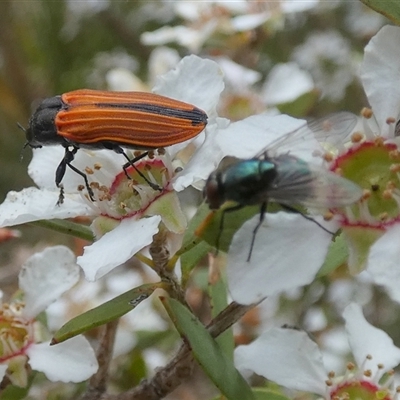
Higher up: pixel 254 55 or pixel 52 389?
pixel 254 55

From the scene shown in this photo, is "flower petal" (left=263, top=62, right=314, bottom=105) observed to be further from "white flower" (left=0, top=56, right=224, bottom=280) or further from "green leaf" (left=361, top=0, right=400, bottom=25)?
"green leaf" (left=361, top=0, right=400, bottom=25)

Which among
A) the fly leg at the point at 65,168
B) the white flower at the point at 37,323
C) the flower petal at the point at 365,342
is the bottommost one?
the flower petal at the point at 365,342

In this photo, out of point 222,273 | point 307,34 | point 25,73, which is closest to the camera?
point 222,273

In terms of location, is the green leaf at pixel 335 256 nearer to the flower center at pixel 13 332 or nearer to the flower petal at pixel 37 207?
the flower petal at pixel 37 207

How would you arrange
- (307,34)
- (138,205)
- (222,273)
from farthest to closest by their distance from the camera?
1. (307,34)
2. (222,273)
3. (138,205)

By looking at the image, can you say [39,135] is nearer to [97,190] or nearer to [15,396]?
[97,190]

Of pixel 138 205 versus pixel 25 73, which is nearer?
pixel 138 205

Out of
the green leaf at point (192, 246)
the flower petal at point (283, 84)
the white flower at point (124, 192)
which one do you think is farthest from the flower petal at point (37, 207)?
the flower petal at point (283, 84)

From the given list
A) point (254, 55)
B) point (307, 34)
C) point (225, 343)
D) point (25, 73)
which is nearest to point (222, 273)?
point (225, 343)
